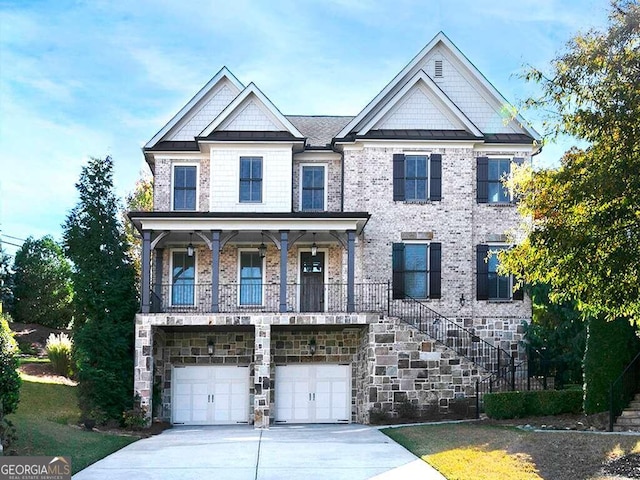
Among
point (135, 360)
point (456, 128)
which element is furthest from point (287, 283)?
point (456, 128)

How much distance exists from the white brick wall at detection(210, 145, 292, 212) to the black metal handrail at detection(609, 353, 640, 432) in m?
12.3

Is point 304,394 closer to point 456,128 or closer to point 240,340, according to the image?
point 240,340

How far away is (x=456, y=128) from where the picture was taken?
99.5 feet

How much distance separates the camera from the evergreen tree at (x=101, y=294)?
26772mm

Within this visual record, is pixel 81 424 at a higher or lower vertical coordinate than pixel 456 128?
lower

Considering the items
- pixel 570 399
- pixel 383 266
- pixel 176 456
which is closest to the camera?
pixel 176 456

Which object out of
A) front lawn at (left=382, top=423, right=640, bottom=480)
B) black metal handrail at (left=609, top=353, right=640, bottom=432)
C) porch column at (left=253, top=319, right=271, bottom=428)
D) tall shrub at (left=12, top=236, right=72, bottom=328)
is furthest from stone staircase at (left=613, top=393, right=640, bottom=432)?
tall shrub at (left=12, top=236, right=72, bottom=328)

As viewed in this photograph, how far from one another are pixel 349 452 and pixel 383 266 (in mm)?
10823

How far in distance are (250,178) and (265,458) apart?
13.2 metres

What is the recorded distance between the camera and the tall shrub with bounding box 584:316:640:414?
22.3m

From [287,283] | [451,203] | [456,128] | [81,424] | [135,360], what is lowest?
[81,424]

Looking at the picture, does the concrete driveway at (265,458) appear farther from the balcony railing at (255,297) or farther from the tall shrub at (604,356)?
the balcony railing at (255,297)

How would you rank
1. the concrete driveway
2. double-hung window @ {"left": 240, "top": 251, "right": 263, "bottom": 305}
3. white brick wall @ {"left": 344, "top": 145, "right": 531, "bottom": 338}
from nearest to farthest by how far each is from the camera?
1. the concrete driveway
2. white brick wall @ {"left": 344, "top": 145, "right": 531, "bottom": 338}
3. double-hung window @ {"left": 240, "top": 251, "right": 263, "bottom": 305}

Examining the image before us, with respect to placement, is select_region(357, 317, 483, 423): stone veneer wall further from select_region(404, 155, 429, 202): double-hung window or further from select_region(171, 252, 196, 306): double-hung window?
select_region(171, 252, 196, 306): double-hung window
